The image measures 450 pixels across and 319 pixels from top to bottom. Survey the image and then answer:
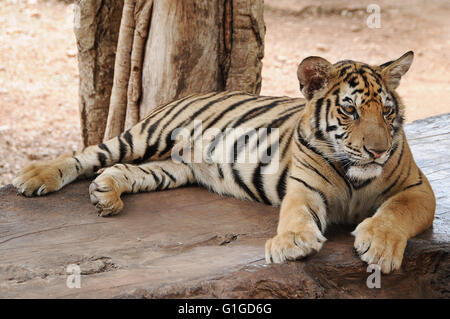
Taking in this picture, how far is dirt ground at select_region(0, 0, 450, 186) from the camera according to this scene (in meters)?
7.14

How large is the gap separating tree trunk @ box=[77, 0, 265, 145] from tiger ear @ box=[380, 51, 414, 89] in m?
1.55

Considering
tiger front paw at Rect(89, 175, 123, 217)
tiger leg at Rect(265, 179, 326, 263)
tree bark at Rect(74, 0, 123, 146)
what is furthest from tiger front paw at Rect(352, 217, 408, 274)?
tree bark at Rect(74, 0, 123, 146)

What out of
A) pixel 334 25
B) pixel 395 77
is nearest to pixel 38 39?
pixel 334 25

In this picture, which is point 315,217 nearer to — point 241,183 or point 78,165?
point 241,183

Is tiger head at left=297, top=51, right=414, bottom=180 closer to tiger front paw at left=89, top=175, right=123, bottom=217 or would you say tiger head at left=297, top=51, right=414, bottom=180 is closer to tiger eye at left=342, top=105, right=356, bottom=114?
tiger eye at left=342, top=105, right=356, bottom=114

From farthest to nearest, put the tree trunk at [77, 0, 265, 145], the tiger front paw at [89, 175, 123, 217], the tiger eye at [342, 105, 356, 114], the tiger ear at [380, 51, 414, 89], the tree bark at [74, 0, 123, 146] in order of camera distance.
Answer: the tree bark at [74, 0, 123, 146]
the tree trunk at [77, 0, 265, 145]
the tiger front paw at [89, 175, 123, 217]
the tiger ear at [380, 51, 414, 89]
the tiger eye at [342, 105, 356, 114]

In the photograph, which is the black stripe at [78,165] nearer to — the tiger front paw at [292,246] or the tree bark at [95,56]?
the tree bark at [95,56]

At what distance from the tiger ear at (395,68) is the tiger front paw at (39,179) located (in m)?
1.75

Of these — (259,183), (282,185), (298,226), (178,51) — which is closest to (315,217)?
(298,226)

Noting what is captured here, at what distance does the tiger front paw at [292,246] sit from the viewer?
207 cm

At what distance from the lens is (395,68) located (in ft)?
8.23

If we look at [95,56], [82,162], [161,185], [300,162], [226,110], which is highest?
[95,56]

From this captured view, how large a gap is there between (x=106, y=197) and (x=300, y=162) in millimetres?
932
